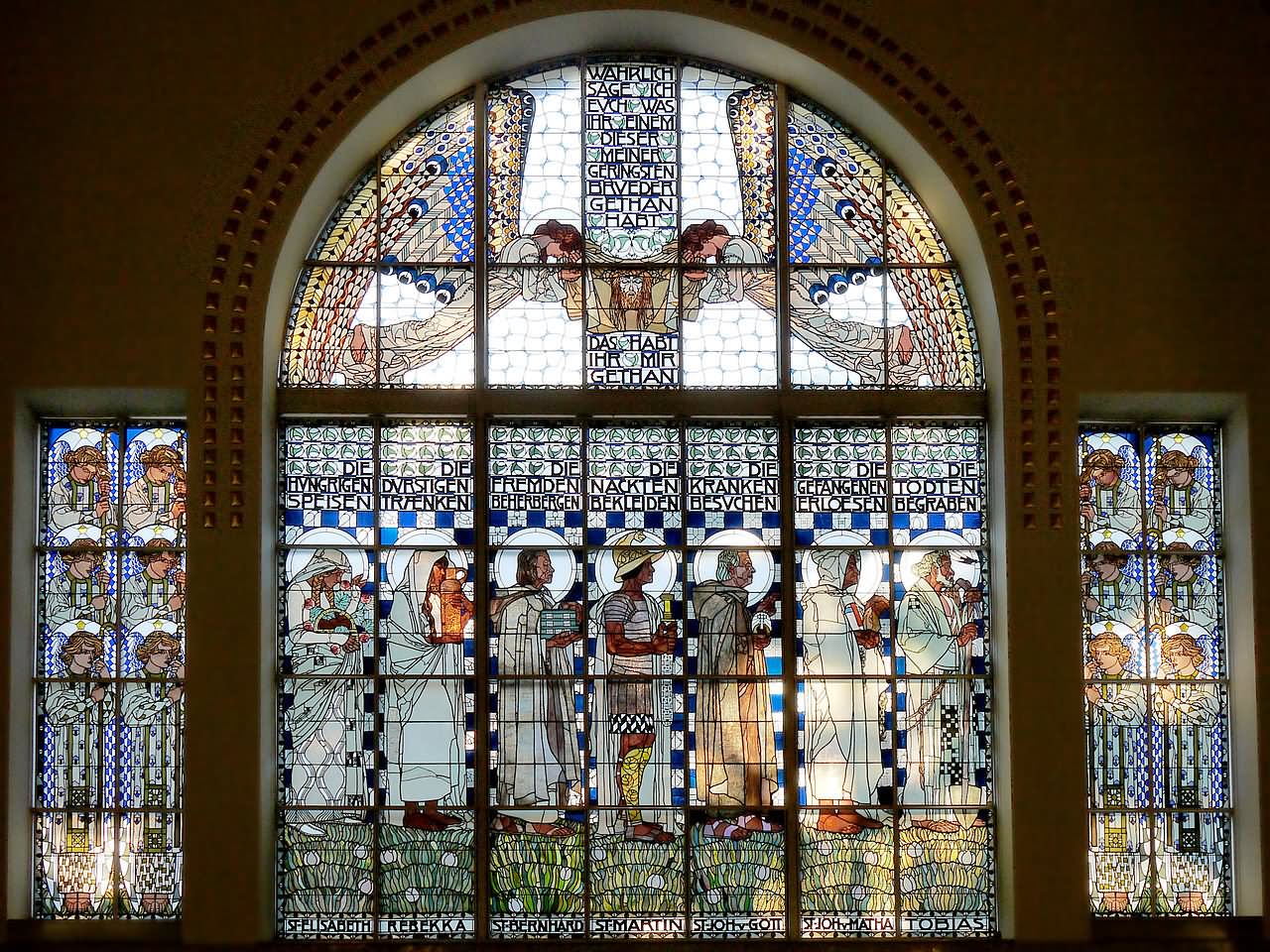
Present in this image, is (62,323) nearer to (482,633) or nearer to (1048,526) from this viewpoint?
(482,633)

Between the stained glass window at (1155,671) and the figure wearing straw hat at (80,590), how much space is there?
16.5ft

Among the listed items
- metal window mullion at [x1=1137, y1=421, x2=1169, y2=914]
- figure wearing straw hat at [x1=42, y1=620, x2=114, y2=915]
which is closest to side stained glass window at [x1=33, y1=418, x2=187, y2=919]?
figure wearing straw hat at [x1=42, y1=620, x2=114, y2=915]

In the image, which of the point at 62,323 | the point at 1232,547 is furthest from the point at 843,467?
the point at 62,323

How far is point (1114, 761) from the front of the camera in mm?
6984

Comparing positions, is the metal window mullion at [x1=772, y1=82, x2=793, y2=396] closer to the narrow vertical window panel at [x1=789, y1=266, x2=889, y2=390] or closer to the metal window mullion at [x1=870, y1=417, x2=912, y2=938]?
the narrow vertical window panel at [x1=789, y1=266, x2=889, y2=390]

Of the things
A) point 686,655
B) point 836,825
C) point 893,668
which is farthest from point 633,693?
point 893,668

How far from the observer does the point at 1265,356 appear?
22.5 feet

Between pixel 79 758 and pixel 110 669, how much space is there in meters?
0.47

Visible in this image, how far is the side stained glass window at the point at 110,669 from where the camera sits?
6.85 m

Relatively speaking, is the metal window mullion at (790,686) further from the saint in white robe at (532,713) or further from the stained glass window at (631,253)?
the saint in white robe at (532,713)

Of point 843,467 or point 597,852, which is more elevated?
point 843,467

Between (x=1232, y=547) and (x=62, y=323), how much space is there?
609 centimetres

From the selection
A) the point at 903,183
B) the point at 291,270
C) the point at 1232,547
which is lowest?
the point at 1232,547

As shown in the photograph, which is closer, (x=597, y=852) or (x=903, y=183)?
(x=597, y=852)
